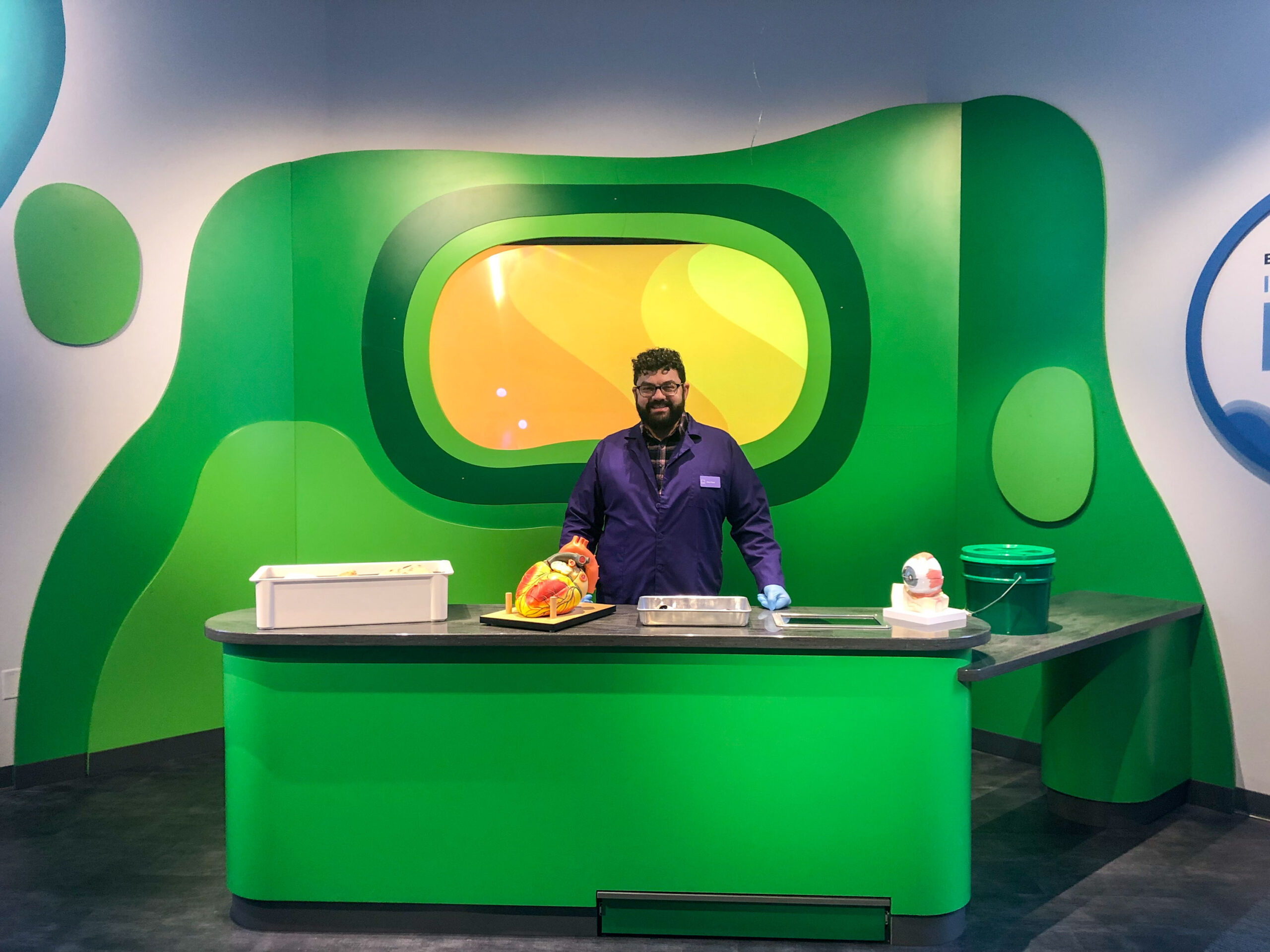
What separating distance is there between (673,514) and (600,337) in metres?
1.20

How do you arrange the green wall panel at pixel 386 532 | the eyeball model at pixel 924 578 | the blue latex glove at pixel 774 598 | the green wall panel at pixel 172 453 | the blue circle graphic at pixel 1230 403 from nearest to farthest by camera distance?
the eyeball model at pixel 924 578 → the blue latex glove at pixel 774 598 → the blue circle graphic at pixel 1230 403 → the green wall panel at pixel 172 453 → the green wall panel at pixel 386 532

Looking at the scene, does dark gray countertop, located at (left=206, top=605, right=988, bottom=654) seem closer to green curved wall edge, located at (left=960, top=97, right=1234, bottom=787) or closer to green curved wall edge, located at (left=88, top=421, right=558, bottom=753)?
green curved wall edge, located at (left=960, top=97, right=1234, bottom=787)

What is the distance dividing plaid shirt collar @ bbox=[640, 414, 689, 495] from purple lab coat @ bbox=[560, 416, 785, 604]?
21 millimetres

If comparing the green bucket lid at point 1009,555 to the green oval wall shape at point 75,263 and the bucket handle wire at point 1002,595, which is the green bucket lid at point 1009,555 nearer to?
the bucket handle wire at point 1002,595

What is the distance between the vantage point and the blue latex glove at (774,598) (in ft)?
9.51

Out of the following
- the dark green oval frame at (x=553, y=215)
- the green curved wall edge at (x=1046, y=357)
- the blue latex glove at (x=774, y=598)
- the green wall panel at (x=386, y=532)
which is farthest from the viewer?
the green wall panel at (x=386, y=532)

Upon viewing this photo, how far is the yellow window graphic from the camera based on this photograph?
421 centimetres

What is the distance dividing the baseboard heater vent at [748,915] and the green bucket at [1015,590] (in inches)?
40.1

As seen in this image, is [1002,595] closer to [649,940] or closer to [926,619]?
[926,619]

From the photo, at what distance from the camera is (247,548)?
13.9 feet

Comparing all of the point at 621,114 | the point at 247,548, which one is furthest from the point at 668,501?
the point at 247,548

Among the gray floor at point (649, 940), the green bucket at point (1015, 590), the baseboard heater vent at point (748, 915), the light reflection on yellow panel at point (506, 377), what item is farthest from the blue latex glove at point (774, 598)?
Answer: the light reflection on yellow panel at point (506, 377)

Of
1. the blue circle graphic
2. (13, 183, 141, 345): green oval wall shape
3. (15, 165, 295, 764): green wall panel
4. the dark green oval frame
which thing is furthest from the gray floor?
(13, 183, 141, 345): green oval wall shape

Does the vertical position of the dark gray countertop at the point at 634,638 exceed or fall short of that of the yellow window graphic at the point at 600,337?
it falls short
